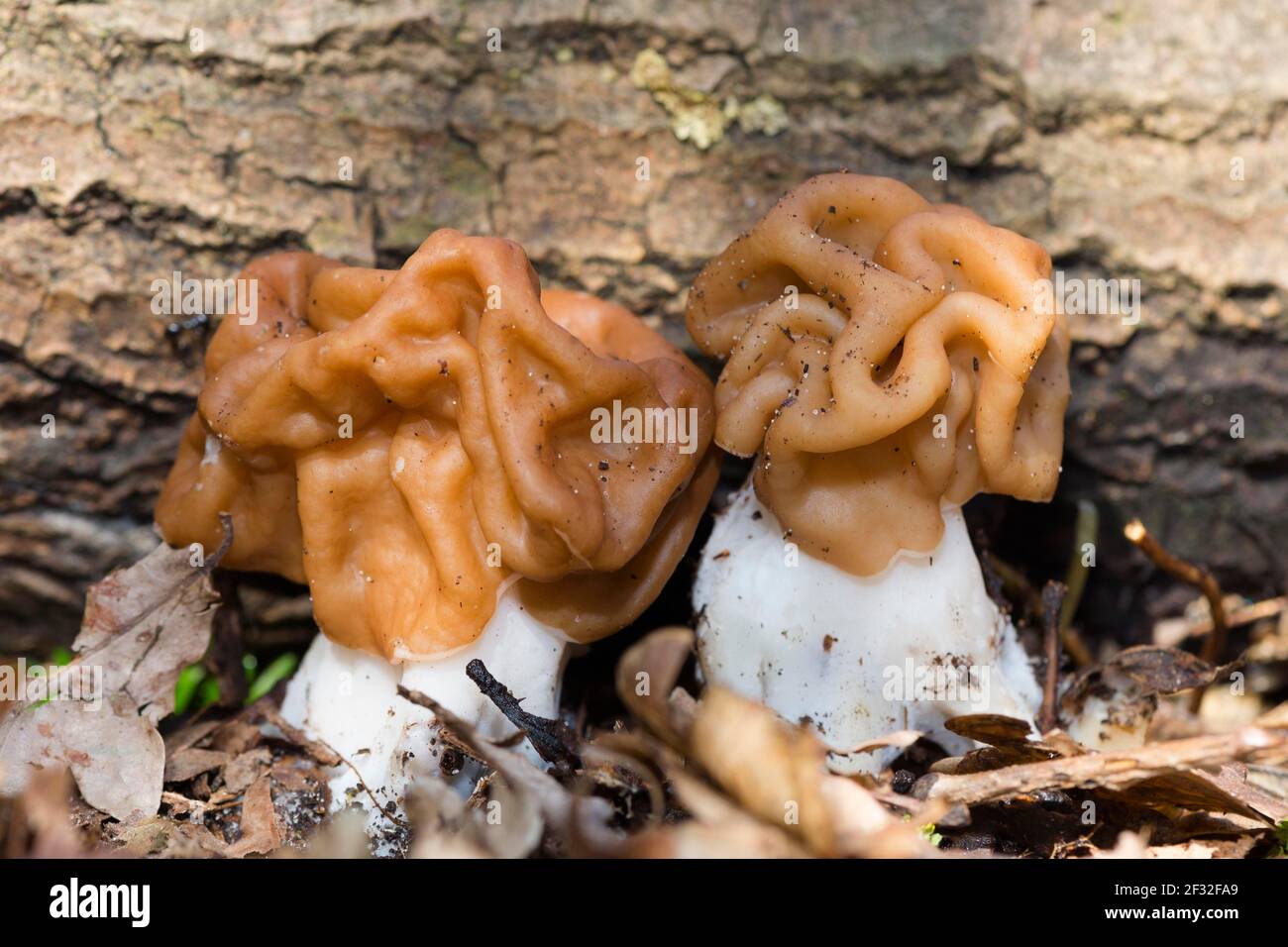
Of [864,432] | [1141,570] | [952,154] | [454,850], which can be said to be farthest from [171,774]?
[1141,570]

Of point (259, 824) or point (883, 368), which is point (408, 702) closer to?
point (259, 824)

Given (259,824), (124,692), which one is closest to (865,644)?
(259,824)

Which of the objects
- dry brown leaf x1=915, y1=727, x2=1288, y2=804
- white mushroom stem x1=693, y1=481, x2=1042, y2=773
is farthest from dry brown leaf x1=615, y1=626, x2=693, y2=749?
white mushroom stem x1=693, y1=481, x2=1042, y2=773

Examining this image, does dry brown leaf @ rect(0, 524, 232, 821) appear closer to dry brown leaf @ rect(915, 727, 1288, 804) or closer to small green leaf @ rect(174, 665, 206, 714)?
small green leaf @ rect(174, 665, 206, 714)

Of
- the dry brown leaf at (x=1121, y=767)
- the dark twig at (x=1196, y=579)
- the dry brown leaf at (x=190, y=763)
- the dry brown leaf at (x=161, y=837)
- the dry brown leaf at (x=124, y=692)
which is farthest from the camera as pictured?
the dark twig at (x=1196, y=579)

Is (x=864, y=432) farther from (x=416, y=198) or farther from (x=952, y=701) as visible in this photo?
(x=416, y=198)

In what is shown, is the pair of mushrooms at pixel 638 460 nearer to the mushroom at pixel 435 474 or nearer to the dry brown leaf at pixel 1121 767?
the mushroom at pixel 435 474

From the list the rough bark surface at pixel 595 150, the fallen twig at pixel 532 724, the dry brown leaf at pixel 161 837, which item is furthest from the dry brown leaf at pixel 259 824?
the rough bark surface at pixel 595 150
